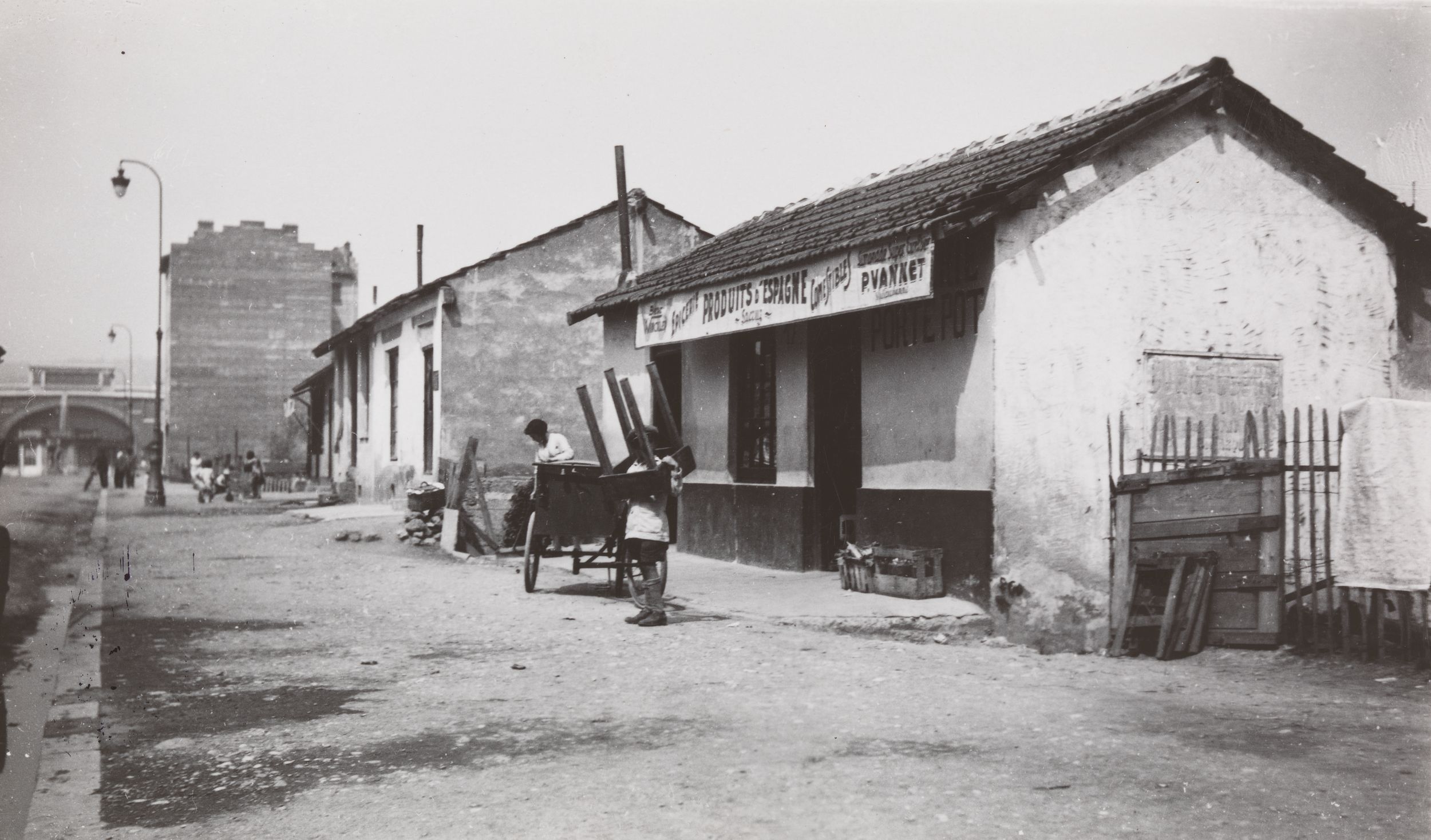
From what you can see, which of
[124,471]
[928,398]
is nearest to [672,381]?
[928,398]

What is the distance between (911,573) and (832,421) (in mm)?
2494

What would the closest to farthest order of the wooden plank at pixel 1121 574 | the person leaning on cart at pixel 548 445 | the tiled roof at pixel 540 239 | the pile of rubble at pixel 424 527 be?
the wooden plank at pixel 1121 574 → the person leaning on cart at pixel 548 445 → the pile of rubble at pixel 424 527 → the tiled roof at pixel 540 239

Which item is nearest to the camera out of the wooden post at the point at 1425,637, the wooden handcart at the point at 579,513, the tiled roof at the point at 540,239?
the wooden post at the point at 1425,637

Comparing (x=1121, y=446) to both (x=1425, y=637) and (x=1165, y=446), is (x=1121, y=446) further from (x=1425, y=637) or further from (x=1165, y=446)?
(x=1425, y=637)

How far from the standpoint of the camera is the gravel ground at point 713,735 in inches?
160

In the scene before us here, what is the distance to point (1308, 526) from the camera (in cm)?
912

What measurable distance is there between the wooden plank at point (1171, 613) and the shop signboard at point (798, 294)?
8.85ft

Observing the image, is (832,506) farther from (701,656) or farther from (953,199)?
(701,656)

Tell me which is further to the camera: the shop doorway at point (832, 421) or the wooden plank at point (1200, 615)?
the shop doorway at point (832, 421)

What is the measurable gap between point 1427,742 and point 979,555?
150 inches

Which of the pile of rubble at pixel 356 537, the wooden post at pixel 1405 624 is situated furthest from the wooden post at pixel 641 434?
the pile of rubble at pixel 356 537

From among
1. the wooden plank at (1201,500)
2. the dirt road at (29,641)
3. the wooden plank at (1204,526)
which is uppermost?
the wooden plank at (1201,500)

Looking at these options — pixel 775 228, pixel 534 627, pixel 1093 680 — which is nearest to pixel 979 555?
pixel 1093 680

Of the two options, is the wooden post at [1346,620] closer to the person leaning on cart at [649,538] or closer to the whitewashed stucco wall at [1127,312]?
the whitewashed stucco wall at [1127,312]
